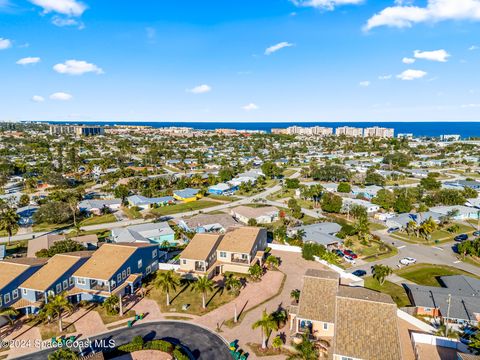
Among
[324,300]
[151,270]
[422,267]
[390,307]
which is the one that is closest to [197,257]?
[151,270]

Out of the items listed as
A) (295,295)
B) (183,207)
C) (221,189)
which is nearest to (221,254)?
(295,295)

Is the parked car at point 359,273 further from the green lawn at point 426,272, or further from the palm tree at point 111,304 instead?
the palm tree at point 111,304

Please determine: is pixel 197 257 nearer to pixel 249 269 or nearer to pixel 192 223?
pixel 249 269

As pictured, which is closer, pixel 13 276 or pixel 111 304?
pixel 111 304

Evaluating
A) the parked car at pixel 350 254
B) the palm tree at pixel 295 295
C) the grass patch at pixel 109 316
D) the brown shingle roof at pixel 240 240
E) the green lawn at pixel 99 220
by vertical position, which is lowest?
the green lawn at pixel 99 220

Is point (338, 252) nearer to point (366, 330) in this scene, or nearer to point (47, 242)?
point (366, 330)

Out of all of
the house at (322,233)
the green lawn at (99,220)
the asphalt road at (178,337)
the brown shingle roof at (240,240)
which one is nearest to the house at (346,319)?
the asphalt road at (178,337)

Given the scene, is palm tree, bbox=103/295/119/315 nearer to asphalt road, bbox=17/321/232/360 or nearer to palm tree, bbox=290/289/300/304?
asphalt road, bbox=17/321/232/360
